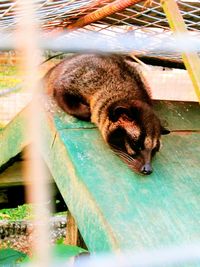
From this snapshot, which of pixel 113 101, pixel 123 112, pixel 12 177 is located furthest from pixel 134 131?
pixel 12 177

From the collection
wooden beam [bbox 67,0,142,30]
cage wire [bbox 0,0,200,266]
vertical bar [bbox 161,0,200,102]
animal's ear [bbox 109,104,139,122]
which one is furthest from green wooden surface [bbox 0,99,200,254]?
vertical bar [bbox 161,0,200,102]

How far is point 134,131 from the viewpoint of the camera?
286 cm

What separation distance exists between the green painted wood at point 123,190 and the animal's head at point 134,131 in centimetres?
6

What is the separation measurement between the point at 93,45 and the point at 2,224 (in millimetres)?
4266

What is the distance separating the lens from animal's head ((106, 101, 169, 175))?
2.71m

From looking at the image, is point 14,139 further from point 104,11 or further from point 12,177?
point 104,11

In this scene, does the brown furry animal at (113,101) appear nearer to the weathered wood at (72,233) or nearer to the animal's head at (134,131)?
the animal's head at (134,131)

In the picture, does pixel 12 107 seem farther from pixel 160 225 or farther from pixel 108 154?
pixel 160 225

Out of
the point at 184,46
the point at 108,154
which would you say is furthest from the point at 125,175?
the point at 184,46

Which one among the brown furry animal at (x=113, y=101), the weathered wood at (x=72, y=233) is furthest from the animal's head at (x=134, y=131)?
the weathered wood at (x=72, y=233)

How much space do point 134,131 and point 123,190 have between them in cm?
65

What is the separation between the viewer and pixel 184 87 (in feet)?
24.4

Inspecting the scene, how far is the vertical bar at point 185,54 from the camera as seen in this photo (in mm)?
1453

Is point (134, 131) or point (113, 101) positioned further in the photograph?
point (113, 101)
